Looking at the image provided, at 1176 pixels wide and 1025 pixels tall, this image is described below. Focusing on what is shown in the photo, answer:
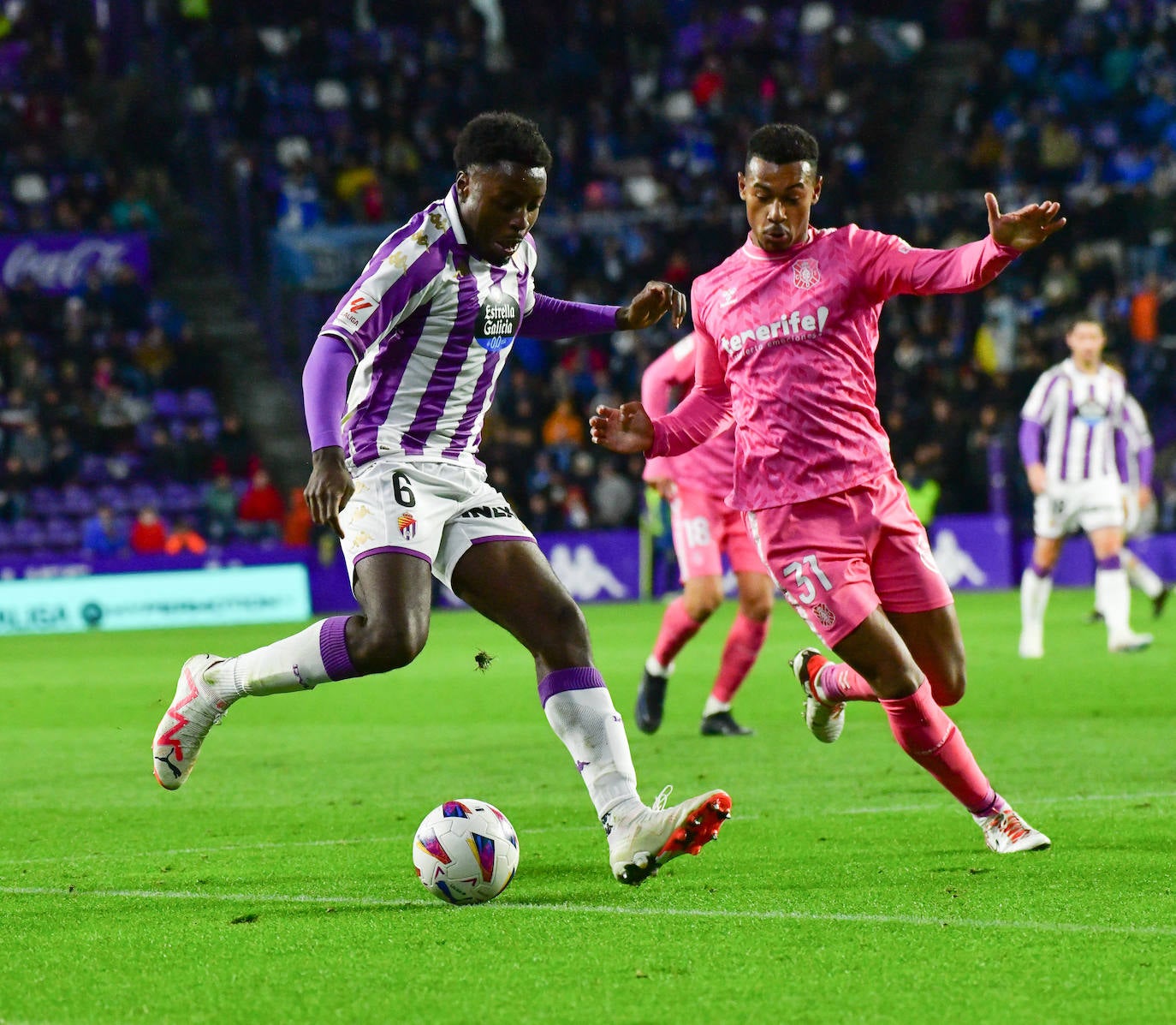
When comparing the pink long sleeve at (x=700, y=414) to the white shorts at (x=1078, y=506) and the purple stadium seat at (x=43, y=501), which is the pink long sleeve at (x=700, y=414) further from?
the purple stadium seat at (x=43, y=501)

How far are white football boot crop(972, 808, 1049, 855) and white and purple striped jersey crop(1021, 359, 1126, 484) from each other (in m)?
7.94

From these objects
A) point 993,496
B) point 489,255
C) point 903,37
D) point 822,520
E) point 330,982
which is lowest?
point 993,496

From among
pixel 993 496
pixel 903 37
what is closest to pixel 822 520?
pixel 993 496

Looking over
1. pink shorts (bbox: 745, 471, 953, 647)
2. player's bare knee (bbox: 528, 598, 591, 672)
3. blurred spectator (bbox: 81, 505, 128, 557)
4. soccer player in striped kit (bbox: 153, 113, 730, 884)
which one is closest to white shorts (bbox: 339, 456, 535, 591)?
soccer player in striped kit (bbox: 153, 113, 730, 884)

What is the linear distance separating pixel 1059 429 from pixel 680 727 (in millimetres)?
4781

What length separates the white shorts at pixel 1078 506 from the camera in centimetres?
1352

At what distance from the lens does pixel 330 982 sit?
421cm

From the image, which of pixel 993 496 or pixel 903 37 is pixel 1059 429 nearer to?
pixel 993 496

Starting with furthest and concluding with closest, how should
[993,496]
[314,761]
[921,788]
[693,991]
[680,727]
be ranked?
1. [993,496]
2. [680,727]
3. [314,761]
4. [921,788]
5. [693,991]

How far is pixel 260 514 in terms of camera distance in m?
22.2

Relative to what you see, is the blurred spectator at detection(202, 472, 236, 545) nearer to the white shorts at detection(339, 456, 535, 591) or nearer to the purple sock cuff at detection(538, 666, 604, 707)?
the white shorts at detection(339, 456, 535, 591)

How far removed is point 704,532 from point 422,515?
4.46 m

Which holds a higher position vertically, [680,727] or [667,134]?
[667,134]

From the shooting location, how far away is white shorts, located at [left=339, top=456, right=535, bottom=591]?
5602mm
